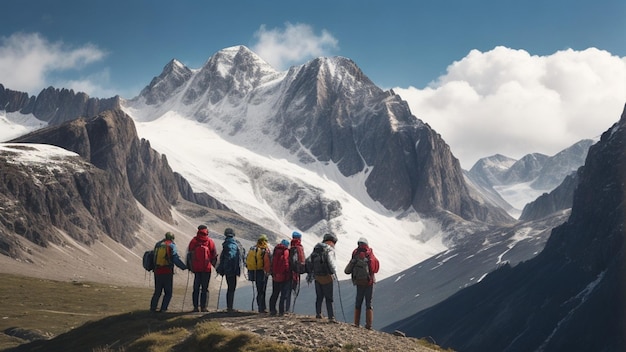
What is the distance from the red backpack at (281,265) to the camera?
33.3m

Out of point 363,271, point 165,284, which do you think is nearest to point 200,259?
point 165,284

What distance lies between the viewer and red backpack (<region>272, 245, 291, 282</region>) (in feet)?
109

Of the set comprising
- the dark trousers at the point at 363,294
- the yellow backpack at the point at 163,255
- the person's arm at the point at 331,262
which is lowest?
the dark trousers at the point at 363,294

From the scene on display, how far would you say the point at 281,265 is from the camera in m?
33.3

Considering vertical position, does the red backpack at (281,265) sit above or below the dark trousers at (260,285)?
above

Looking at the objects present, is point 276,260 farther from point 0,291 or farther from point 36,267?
point 36,267

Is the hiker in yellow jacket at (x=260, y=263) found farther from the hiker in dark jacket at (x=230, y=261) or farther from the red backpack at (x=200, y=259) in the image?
the red backpack at (x=200, y=259)

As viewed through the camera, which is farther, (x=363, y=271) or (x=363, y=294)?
(x=363, y=294)

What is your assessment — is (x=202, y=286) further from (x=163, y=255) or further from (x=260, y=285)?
(x=260, y=285)

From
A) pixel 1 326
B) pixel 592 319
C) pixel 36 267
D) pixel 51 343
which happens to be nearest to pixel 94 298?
pixel 1 326

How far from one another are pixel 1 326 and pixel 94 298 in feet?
165

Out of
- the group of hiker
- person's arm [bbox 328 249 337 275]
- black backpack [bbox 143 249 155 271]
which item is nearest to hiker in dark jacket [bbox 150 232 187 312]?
the group of hiker

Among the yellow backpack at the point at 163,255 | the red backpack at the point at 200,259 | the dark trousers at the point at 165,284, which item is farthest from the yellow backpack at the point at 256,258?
the dark trousers at the point at 165,284

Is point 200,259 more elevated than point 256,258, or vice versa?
point 256,258
